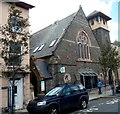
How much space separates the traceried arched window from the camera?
98.4ft

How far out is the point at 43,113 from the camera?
11.9 m

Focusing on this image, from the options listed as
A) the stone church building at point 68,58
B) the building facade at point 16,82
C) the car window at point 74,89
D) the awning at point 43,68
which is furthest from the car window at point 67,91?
the awning at point 43,68

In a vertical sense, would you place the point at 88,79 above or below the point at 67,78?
below

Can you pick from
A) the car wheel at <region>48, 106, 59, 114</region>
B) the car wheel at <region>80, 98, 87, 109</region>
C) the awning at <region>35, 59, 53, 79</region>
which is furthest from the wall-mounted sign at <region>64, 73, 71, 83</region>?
the car wheel at <region>48, 106, 59, 114</region>

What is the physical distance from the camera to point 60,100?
41.9 feet

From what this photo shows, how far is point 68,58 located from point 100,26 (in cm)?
1280

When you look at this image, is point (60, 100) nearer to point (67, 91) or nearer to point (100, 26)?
point (67, 91)

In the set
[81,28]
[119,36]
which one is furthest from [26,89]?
[81,28]

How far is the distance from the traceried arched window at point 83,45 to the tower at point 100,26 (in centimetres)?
593

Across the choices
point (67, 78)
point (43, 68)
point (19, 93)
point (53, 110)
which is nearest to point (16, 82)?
point (19, 93)

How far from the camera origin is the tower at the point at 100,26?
121ft

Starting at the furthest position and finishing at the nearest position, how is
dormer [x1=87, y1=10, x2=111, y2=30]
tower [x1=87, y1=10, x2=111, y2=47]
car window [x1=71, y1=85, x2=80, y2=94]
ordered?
dormer [x1=87, y1=10, x2=111, y2=30] < tower [x1=87, y1=10, x2=111, y2=47] < car window [x1=71, y1=85, x2=80, y2=94]

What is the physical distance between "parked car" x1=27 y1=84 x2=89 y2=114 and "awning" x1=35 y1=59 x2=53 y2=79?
946cm

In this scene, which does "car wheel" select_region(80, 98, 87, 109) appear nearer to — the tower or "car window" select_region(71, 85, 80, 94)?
"car window" select_region(71, 85, 80, 94)
